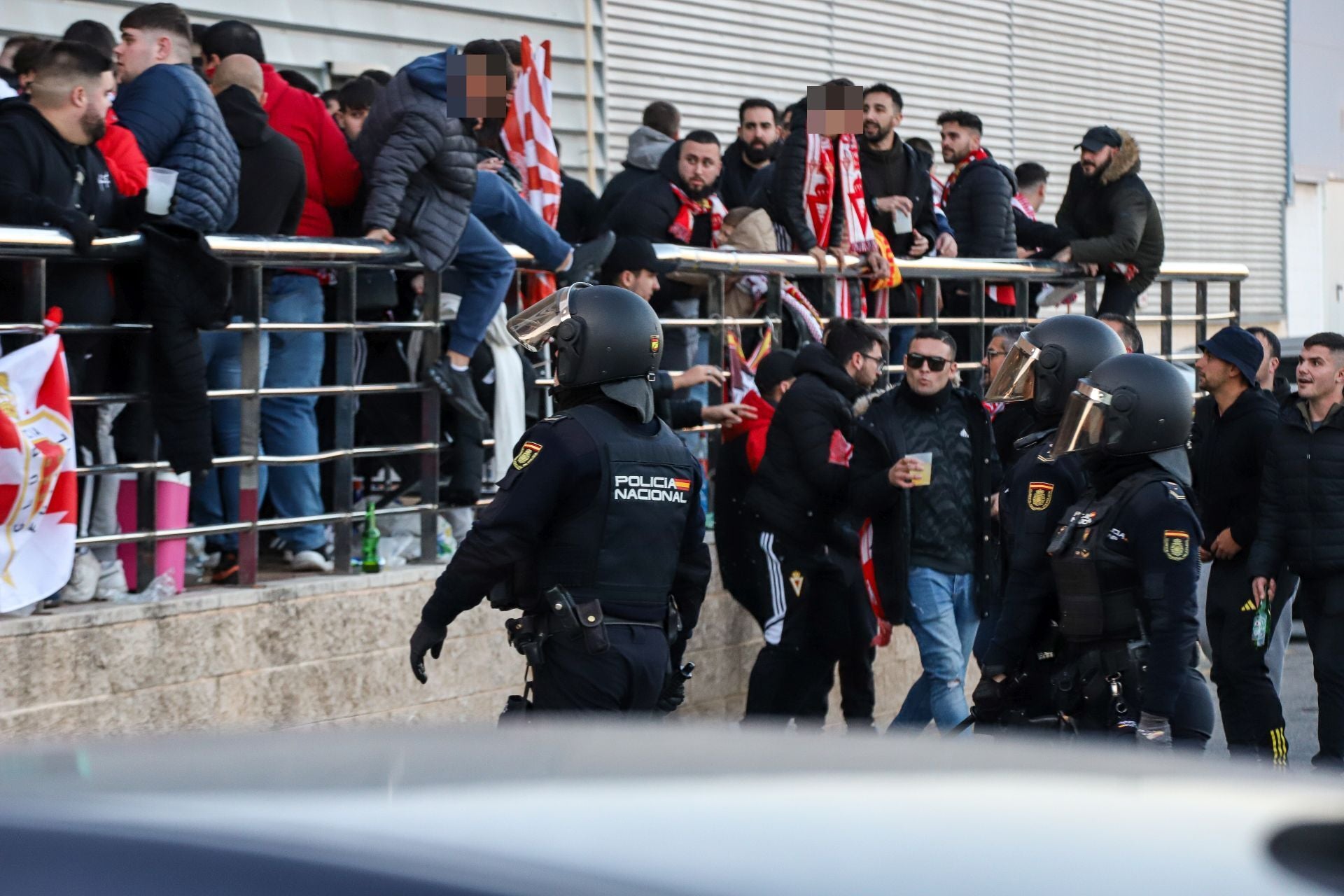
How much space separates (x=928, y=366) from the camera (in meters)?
7.45

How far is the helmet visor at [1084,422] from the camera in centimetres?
548

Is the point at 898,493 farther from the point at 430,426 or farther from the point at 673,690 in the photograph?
the point at 673,690

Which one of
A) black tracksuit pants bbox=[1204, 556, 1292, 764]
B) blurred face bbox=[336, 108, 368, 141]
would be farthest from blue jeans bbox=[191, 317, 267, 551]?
black tracksuit pants bbox=[1204, 556, 1292, 764]

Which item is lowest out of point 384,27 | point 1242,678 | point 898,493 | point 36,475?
point 1242,678

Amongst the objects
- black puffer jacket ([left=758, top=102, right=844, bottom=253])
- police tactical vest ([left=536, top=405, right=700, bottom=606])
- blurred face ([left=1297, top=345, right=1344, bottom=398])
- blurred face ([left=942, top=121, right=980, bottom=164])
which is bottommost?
police tactical vest ([left=536, top=405, right=700, bottom=606])

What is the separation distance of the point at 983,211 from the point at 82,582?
5.80 metres

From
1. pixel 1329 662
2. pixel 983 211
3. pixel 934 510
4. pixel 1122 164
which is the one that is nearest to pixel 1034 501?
pixel 934 510

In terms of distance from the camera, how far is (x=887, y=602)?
7.56 meters

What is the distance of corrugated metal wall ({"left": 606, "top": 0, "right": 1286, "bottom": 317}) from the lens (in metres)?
14.0

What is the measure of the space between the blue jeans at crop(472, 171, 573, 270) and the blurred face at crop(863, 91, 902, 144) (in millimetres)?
2415

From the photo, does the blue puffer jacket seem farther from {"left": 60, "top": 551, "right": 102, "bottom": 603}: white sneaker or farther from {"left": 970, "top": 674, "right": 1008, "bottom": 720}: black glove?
{"left": 970, "top": 674, "right": 1008, "bottom": 720}: black glove

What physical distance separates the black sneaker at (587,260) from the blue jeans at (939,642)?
72.4 inches

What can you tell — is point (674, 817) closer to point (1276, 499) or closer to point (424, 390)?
point (424, 390)

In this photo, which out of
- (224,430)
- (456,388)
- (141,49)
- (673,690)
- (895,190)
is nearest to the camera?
(673,690)
